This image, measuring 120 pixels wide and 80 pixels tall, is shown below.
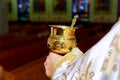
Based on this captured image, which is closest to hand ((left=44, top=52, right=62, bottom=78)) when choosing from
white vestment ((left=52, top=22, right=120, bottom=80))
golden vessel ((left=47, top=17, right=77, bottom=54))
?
golden vessel ((left=47, top=17, right=77, bottom=54))

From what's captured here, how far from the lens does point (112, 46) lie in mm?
641

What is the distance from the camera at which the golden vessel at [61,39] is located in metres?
1.01

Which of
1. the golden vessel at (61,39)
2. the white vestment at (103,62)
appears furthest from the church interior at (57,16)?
the white vestment at (103,62)

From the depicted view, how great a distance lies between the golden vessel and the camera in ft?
3.33

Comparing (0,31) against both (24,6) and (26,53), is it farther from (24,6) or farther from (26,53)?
(24,6)

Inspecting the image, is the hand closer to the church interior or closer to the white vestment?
the white vestment

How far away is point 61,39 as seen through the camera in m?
1.03

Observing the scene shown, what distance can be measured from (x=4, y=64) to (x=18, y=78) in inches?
36.4

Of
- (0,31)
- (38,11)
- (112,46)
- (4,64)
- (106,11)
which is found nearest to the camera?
(112,46)

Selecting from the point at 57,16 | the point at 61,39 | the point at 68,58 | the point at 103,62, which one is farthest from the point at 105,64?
the point at 57,16

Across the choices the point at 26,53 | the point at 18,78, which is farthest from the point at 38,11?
the point at 18,78

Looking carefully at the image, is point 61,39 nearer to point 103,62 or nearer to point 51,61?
point 51,61

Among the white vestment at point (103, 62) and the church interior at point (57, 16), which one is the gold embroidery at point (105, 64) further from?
the church interior at point (57, 16)

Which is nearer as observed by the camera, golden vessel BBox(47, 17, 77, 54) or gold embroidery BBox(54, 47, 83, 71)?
gold embroidery BBox(54, 47, 83, 71)
